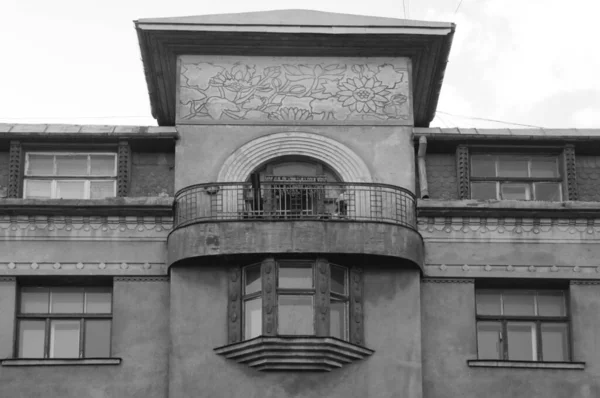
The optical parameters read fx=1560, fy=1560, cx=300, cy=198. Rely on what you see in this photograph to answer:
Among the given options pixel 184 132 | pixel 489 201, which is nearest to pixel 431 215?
pixel 489 201

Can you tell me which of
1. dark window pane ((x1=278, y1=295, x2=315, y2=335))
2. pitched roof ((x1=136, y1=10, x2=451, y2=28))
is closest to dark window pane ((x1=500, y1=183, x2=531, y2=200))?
pitched roof ((x1=136, y1=10, x2=451, y2=28))

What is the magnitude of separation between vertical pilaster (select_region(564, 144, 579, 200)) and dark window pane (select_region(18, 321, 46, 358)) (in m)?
12.1

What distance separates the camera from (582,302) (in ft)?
112

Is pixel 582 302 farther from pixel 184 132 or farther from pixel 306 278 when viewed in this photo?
pixel 184 132

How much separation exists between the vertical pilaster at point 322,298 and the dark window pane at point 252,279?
51.9 inches

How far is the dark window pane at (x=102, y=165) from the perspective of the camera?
116ft

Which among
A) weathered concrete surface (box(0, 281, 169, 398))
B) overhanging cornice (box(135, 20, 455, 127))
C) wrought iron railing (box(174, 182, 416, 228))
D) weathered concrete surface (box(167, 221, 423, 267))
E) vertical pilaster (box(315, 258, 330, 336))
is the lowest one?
weathered concrete surface (box(0, 281, 169, 398))

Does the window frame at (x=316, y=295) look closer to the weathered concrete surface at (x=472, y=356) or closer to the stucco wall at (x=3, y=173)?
the weathered concrete surface at (x=472, y=356)

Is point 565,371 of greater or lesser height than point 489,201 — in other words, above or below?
below

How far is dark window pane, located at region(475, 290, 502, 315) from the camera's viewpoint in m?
34.5

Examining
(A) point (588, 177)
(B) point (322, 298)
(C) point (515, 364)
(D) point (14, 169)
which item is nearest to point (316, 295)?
(B) point (322, 298)

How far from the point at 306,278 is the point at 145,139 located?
5.08 m

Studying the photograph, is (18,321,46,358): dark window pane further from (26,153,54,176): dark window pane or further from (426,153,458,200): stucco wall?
(426,153,458,200): stucco wall

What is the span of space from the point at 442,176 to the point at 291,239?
4468 millimetres
